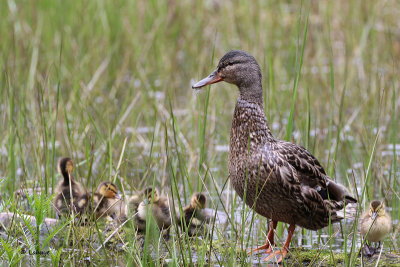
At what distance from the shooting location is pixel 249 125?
13.0 feet

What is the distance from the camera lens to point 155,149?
18.9 ft

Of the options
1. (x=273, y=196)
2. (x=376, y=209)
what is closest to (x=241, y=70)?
(x=273, y=196)

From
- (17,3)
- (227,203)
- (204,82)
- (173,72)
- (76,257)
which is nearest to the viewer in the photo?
(76,257)

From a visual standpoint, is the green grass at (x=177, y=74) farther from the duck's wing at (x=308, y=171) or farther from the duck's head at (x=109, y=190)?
the duck's wing at (x=308, y=171)

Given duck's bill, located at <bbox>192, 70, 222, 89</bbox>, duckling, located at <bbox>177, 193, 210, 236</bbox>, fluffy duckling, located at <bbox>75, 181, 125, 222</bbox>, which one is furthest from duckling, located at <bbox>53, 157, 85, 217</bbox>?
duck's bill, located at <bbox>192, 70, 222, 89</bbox>

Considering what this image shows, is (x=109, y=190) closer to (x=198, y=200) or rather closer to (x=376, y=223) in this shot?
(x=198, y=200)

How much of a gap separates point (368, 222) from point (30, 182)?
2309mm

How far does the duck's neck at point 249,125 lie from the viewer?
390cm

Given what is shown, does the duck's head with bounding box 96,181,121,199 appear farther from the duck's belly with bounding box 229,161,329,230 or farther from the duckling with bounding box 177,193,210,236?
the duck's belly with bounding box 229,161,329,230

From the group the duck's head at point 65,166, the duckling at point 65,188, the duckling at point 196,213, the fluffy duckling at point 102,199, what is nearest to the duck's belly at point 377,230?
the duckling at point 196,213

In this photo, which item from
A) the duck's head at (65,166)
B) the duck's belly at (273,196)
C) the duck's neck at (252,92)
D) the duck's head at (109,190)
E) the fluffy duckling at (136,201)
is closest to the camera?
the duck's belly at (273,196)

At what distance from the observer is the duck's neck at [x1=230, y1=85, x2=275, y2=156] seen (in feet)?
12.8

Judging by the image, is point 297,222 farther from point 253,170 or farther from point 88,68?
point 88,68

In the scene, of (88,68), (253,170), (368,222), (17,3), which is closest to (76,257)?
(253,170)
